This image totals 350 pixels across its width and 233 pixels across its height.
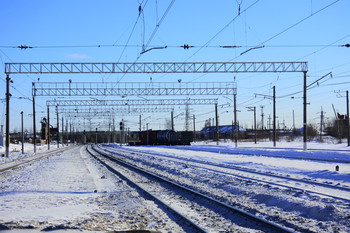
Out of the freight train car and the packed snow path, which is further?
the freight train car

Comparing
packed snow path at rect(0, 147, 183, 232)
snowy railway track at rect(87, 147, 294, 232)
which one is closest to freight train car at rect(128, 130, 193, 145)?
packed snow path at rect(0, 147, 183, 232)

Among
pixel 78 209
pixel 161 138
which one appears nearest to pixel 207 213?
pixel 78 209

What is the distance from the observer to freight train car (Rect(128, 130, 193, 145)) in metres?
84.8

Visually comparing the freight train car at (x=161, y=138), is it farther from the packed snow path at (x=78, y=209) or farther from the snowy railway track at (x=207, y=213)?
the snowy railway track at (x=207, y=213)

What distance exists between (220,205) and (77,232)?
4880 millimetres

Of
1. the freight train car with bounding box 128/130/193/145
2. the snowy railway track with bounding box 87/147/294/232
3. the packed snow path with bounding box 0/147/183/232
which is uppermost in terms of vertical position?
the freight train car with bounding box 128/130/193/145

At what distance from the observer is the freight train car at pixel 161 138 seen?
278 ft

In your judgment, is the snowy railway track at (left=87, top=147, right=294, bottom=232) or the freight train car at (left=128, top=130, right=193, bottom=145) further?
the freight train car at (left=128, top=130, right=193, bottom=145)

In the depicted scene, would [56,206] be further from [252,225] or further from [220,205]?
[252,225]

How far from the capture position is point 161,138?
297ft

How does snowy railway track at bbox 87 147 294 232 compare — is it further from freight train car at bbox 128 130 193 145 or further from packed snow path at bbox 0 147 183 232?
freight train car at bbox 128 130 193 145

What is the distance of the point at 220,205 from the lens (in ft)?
39.0

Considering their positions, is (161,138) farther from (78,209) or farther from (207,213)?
(207,213)

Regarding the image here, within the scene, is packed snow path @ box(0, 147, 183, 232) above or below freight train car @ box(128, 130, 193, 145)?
below
